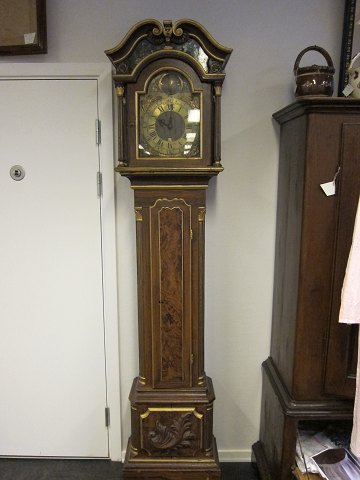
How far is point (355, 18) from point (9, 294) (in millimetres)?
1985

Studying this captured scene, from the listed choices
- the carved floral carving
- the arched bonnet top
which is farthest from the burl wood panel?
the arched bonnet top

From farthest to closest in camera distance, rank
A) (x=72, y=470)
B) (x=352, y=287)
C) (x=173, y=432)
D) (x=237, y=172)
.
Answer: (x=72, y=470)
(x=237, y=172)
(x=173, y=432)
(x=352, y=287)

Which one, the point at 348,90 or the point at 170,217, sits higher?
the point at 348,90

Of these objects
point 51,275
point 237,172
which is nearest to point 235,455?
point 51,275

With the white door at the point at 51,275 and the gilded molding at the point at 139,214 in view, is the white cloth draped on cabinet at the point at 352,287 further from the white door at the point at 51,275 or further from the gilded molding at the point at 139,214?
the white door at the point at 51,275

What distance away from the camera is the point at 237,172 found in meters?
1.74

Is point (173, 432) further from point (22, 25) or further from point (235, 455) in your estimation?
point (22, 25)

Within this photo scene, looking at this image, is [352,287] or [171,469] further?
[171,469]

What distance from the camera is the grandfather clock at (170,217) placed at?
4.66ft

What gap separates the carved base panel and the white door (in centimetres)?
36

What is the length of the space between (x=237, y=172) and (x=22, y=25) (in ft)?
3.65

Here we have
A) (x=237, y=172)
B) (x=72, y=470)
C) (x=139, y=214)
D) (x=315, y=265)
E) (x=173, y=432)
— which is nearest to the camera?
(x=315, y=265)

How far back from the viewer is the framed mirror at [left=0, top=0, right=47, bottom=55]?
159 centimetres

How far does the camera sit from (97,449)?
6.40 feet
